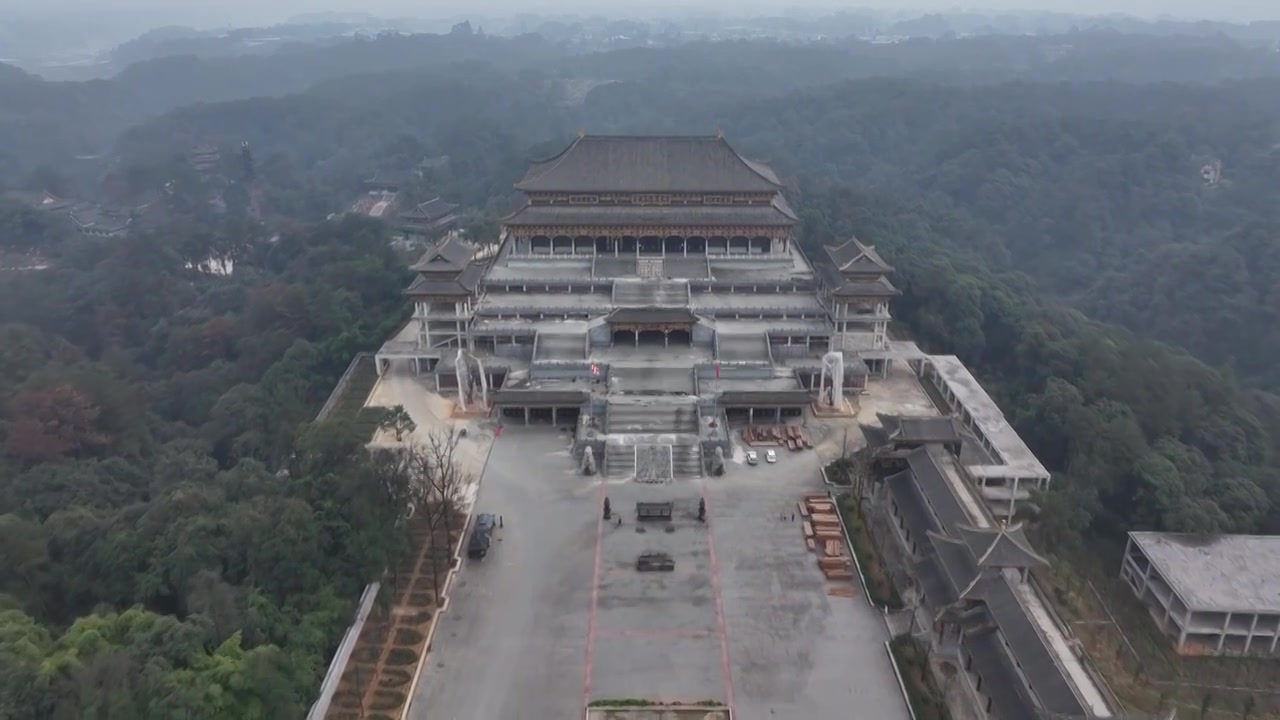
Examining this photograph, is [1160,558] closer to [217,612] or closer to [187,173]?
[217,612]

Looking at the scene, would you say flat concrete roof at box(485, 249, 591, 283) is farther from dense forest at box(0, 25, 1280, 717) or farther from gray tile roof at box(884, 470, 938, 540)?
gray tile roof at box(884, 470, 938, 540)

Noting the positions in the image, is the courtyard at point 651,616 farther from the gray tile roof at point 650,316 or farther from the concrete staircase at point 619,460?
the gray tile roof at point 650,316

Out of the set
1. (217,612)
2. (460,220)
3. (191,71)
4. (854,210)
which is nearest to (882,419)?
(217,612)

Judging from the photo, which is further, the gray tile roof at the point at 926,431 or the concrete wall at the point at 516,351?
the concrete wall at the point at 516,351

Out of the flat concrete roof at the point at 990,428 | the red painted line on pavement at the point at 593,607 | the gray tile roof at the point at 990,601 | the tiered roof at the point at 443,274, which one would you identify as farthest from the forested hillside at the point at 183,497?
the flat concrete roof at the point at 990,428

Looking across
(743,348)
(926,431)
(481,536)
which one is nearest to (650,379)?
(743,348)

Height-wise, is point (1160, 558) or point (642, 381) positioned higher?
point (642, 381)

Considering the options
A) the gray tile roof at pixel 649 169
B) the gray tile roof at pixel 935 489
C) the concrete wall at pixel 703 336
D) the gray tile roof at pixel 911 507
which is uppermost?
the gray tile roof at pixel 649 169
